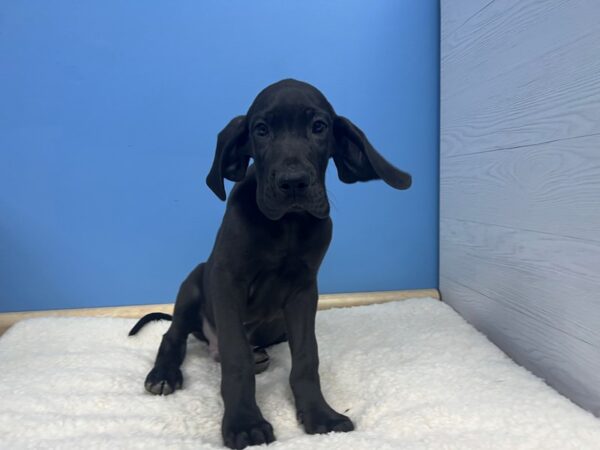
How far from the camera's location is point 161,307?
2555 mm

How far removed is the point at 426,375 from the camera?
5.43 ft

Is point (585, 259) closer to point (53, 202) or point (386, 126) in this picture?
point (386, 126)

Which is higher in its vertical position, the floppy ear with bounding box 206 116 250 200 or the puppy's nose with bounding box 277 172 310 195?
the floppy ear with bounding box 206 116 250 200

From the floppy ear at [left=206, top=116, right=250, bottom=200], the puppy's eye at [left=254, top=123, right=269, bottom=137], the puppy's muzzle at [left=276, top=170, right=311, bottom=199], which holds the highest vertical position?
the puppy's eye at [left=254, top=123, right=269, bottom=137]

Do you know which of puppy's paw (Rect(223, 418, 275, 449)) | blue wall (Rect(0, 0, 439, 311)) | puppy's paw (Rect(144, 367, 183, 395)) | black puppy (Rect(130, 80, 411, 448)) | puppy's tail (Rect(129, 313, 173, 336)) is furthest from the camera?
blue wall (Rect(0, 0, 439, 311))

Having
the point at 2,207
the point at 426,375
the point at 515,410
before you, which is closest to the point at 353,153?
the point at 426,375

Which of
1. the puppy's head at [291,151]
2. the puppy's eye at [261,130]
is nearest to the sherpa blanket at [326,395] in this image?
the puppy's head at [291,151]

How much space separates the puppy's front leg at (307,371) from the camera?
4.44ft

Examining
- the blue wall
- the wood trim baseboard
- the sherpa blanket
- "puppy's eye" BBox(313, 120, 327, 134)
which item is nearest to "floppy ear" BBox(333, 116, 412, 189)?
"puppy's eye" BBox(313, 120, 327, 134)

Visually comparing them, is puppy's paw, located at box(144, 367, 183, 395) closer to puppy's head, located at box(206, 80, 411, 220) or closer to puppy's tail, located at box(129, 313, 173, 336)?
puppy's tail, located at box(129, 313, 173, 336)

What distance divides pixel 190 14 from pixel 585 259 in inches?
80.6

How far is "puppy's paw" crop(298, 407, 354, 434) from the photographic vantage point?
133 centimetres

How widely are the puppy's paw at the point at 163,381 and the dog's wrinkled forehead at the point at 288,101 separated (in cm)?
91

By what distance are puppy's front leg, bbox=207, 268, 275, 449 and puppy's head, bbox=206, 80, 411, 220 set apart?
28cm
